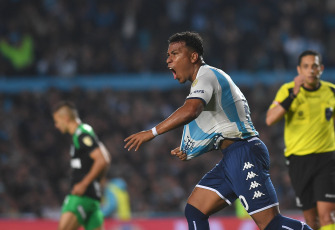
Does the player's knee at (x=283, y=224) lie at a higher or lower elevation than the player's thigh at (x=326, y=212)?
higher

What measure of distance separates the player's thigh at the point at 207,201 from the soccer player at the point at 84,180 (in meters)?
2.38

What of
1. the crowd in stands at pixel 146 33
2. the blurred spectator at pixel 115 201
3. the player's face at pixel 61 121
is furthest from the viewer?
the crowd in stands at pixel 146 33

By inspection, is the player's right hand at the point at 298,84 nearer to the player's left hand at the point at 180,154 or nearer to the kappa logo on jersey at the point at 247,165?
the kappa logo on jersey at the point at 247,165

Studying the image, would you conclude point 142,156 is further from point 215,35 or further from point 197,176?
point 215,35

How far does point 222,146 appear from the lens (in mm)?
5180

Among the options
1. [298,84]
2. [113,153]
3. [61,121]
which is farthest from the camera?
[113,153]

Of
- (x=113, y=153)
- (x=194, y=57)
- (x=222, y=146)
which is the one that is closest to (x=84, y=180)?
(x=222, y=146)

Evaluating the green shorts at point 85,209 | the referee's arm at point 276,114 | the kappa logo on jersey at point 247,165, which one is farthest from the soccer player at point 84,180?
the kappa logo on jersey at point 247,165

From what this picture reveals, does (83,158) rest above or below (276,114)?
below

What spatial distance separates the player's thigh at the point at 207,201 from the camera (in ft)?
17.3

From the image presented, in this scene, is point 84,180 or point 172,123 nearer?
point 172,123

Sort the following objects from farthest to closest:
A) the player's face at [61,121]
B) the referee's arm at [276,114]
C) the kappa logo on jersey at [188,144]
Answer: the player's face at [61,121]
the referee's arm at [276,114]
the kappa logo on jersey at [188,144]

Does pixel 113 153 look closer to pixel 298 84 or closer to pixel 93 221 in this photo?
pixel 93 221

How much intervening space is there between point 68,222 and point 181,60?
10.4 ft
